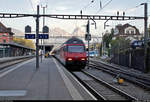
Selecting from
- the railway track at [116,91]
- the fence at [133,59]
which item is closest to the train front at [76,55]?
the fence at [133,59]

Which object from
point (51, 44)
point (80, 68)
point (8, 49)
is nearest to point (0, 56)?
point (8, 49)

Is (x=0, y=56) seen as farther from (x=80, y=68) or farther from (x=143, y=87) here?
(x=143, y=87)

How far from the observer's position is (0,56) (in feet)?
194

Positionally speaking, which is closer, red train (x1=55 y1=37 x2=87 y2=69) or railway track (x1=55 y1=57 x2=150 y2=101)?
railway track (x1=55 y1=57 x2=150 y2=101)

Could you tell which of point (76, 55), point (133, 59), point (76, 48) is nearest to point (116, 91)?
point (76, 55)

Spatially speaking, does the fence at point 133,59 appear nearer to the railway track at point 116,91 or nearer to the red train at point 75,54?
the red train at point 75,54

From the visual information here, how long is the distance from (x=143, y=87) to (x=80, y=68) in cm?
1390

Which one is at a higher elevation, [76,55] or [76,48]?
[76,48]

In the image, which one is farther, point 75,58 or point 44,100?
point 75,58

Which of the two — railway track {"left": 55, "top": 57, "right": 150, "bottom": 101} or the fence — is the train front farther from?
railway track {"left": 55, "top": 57, "right": 150, "bottom": 101}

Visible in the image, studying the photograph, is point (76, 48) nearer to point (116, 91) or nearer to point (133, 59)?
point (133, 59)

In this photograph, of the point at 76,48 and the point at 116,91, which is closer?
the point at 116,91

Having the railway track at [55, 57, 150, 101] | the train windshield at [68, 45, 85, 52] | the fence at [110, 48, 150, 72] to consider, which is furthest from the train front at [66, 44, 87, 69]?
the railway track at [55, 57, 150, 101]

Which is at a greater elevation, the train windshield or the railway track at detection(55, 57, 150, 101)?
the train windshield
